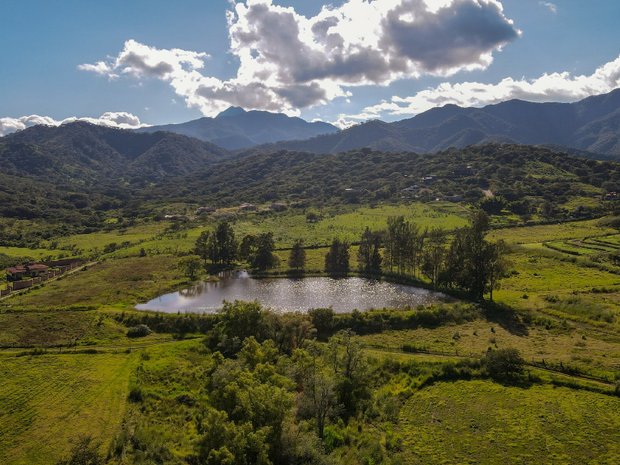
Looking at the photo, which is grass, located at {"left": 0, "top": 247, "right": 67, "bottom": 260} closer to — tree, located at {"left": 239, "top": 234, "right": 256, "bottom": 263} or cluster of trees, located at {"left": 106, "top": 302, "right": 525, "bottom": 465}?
tree, located at {"left": 239, "top": 234, "right": 256, "bottom": 263}

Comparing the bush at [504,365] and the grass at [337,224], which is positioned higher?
the grass at [337,224]

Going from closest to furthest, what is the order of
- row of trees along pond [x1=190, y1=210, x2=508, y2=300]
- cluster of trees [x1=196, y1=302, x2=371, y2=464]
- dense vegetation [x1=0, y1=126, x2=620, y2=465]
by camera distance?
cluster of trees [x1=196, y1=302, x2=371, y2=464] → dense vegetation [x1=0, y1=126, x2=620, y2=465] → row of trees along pond [x1=190, y1=210, x2=508, y2=300]

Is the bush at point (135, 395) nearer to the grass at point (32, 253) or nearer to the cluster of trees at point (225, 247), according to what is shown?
the cluster of trees at point (225, 247)

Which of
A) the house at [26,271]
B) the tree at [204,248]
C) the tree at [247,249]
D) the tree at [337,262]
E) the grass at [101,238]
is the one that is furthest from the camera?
the grass at [101,238]

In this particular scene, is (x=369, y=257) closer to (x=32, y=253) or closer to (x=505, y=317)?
(x=505, y=317)

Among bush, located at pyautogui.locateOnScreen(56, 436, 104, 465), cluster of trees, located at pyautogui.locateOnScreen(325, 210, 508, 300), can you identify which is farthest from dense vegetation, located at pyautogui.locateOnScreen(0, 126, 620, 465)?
cluster of trees, located at pyautogui.locateOnScreen(325, 210, 508, 300)

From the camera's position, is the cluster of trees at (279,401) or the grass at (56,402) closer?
the cluster of trees at (279,401)

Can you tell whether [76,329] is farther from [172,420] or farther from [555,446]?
[555,446]

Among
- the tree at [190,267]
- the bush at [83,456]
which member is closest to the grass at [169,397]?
the bush at [83,456]
